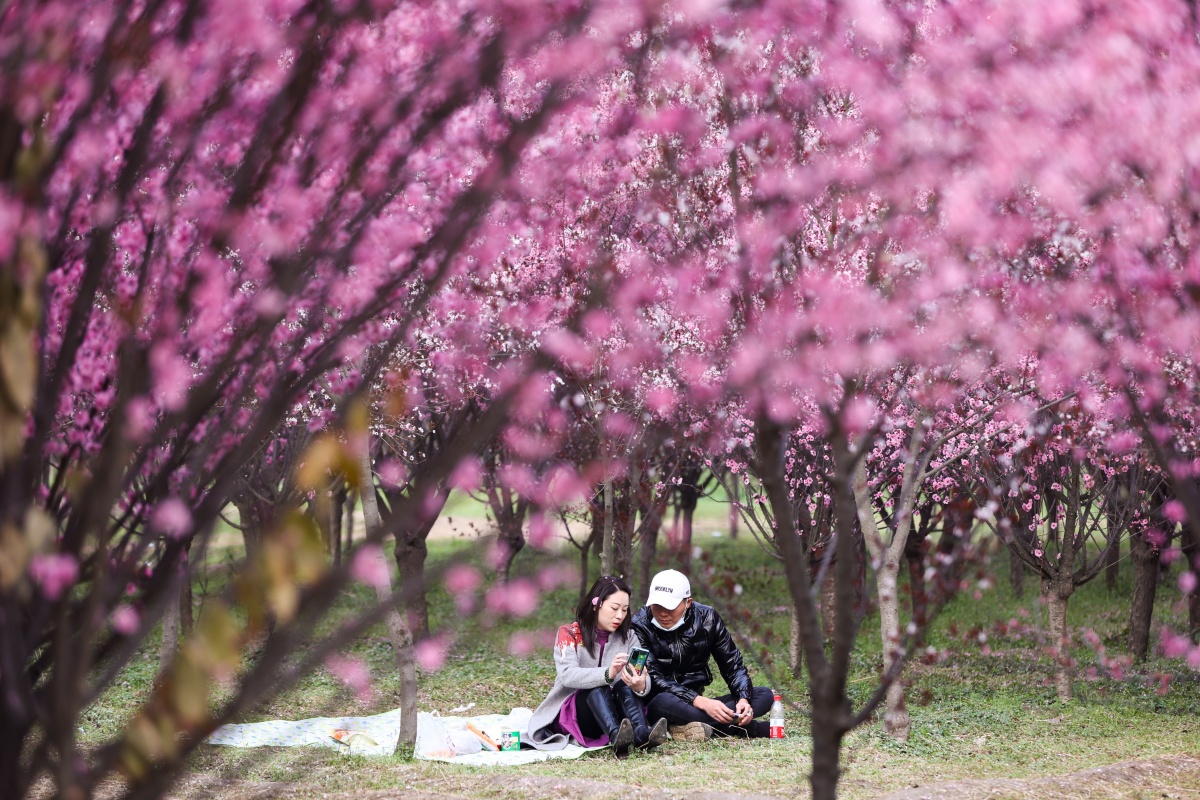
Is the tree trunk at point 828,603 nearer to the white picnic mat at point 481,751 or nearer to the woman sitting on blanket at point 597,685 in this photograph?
the white picnic mat at point 481,751

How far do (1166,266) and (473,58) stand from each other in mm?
3116

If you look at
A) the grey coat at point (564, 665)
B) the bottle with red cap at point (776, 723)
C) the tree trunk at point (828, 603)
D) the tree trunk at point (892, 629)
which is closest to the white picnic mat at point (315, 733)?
the grey coat at point (564, 665)

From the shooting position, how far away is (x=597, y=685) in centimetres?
859

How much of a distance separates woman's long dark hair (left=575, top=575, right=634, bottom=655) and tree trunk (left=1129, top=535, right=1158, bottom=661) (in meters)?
7.82

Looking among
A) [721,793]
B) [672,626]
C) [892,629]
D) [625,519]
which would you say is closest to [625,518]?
[625,519]

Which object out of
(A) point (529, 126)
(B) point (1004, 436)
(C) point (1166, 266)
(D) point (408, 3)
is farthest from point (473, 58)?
(B) point (1004, 436)

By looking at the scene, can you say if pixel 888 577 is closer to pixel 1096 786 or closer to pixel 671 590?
pixel 671 590

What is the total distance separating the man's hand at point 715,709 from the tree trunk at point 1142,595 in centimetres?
724

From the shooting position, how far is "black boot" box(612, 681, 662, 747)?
8.42 meters

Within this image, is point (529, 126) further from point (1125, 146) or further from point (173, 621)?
point (173, 621)

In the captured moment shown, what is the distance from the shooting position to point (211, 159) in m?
3.45

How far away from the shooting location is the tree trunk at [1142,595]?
531 inches

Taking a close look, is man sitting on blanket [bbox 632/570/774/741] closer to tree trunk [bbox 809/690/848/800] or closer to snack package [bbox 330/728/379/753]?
snack package [bbox 330/728/379/753]

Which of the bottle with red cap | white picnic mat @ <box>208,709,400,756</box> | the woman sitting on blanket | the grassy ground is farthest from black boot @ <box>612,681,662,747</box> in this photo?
white picnic mat @ <box>208,709,400,756</box>
